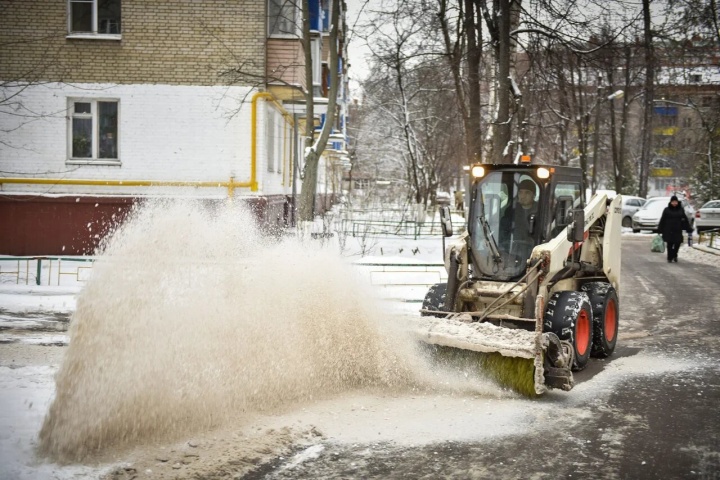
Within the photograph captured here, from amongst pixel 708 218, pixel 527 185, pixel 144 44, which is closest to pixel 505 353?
pixel 527 185

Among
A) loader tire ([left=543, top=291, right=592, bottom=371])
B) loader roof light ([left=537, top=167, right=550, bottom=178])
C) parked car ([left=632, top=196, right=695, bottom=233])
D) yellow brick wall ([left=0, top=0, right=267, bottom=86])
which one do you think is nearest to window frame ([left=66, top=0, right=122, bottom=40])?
yellow brick wall ([left=0, top=0, right=267, bottom=86])

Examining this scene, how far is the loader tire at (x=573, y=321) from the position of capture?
8.66 metres

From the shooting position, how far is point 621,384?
28.7 feet

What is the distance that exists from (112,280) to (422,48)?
16.8 metres

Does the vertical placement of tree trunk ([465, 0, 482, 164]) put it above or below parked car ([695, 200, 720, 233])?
above

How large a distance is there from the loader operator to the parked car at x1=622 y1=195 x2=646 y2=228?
34090 millimetres

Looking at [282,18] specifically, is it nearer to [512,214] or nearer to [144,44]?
[144,44]

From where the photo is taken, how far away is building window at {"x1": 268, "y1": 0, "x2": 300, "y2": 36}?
66.0ft

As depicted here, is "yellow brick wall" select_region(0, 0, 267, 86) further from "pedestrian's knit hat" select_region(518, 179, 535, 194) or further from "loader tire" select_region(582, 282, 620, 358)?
"loader tire" select_region(582, 282, 620, 358)

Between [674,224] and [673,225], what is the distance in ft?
0.15

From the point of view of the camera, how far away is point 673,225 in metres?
22.9

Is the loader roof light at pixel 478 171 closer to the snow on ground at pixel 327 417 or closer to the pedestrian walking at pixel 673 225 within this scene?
the snow on ground at pixel 327 417

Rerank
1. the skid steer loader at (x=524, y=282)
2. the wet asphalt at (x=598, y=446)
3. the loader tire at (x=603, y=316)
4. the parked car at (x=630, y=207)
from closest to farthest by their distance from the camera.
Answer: the wet asphalt at (x=598, y=446) < the skid steer loader at (x=524, y=282) < the loader tire at (x=603, y=316) < the parked car at (x=630, y=207)

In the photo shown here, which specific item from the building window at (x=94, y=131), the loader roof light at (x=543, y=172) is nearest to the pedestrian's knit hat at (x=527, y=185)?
the loader roof light at (x=543, y=172)
